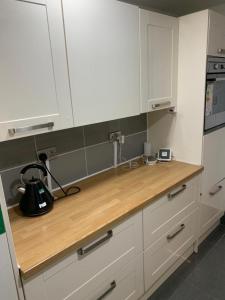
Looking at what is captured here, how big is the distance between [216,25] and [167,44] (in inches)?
14.5

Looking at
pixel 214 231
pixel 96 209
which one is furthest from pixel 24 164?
pixel 214 231

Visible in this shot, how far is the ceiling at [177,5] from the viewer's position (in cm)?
188

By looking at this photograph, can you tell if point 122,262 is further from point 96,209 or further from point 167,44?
point 167,44

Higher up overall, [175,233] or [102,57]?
[102,57]

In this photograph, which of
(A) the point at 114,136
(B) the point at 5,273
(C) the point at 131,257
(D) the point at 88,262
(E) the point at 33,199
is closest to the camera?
(B) the point at 5,273

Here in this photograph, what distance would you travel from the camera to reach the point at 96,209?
1355mm

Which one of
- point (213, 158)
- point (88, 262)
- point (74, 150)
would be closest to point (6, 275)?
point (88, 262)

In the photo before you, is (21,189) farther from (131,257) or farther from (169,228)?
(169,228)

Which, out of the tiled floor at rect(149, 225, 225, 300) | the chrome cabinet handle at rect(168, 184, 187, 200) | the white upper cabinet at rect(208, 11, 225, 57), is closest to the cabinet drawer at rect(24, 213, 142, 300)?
the chrome cabinet handle at rect(168, 184, 187, 200)

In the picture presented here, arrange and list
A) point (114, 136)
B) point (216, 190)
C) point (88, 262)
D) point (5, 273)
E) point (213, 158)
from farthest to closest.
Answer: point (216, 190)
point (213, 158)
point (114, 136)
point (88, 262)
point (5, 273)

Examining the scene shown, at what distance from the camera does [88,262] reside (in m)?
1.17

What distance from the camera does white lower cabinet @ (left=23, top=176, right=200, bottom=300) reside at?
1072 mm

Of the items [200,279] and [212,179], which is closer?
[200,279]

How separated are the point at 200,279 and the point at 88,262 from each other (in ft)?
3.70
